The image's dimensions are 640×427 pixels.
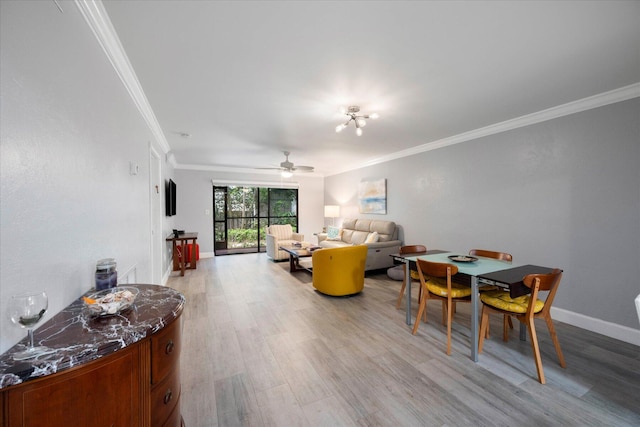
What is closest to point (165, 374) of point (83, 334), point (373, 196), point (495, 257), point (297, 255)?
point (83, 334)

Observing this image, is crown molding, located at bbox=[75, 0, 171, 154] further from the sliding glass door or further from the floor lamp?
the floor lamp

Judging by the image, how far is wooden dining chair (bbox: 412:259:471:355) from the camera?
238cm

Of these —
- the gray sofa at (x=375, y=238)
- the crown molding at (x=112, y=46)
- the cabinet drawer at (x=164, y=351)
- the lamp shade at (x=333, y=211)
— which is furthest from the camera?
the lamp shade at (x=333, y=211)

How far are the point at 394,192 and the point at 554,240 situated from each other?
9.35 feet

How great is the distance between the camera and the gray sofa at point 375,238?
5.09 m

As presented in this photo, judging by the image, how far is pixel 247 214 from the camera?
7820 mm

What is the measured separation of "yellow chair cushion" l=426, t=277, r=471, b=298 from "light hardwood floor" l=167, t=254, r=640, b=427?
495 mm

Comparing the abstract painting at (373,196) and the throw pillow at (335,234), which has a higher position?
the abstract painting at (373,196)

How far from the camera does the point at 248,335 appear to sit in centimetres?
274

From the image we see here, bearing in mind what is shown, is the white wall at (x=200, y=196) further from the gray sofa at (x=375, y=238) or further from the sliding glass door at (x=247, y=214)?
the gray sofa at (x=375, y=238)

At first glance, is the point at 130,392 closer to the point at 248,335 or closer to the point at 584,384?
the point at 248,335

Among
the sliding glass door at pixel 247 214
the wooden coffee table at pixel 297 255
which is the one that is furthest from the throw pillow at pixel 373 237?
the sliding glass door at pixel 247 214

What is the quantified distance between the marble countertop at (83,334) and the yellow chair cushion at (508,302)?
245 centimetres

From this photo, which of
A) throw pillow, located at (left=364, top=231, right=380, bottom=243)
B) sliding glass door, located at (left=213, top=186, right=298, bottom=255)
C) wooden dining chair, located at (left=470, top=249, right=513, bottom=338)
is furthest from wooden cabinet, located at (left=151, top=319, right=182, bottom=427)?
sliding glass door, located at (left=213, top=186, right=298, bottom=255)
